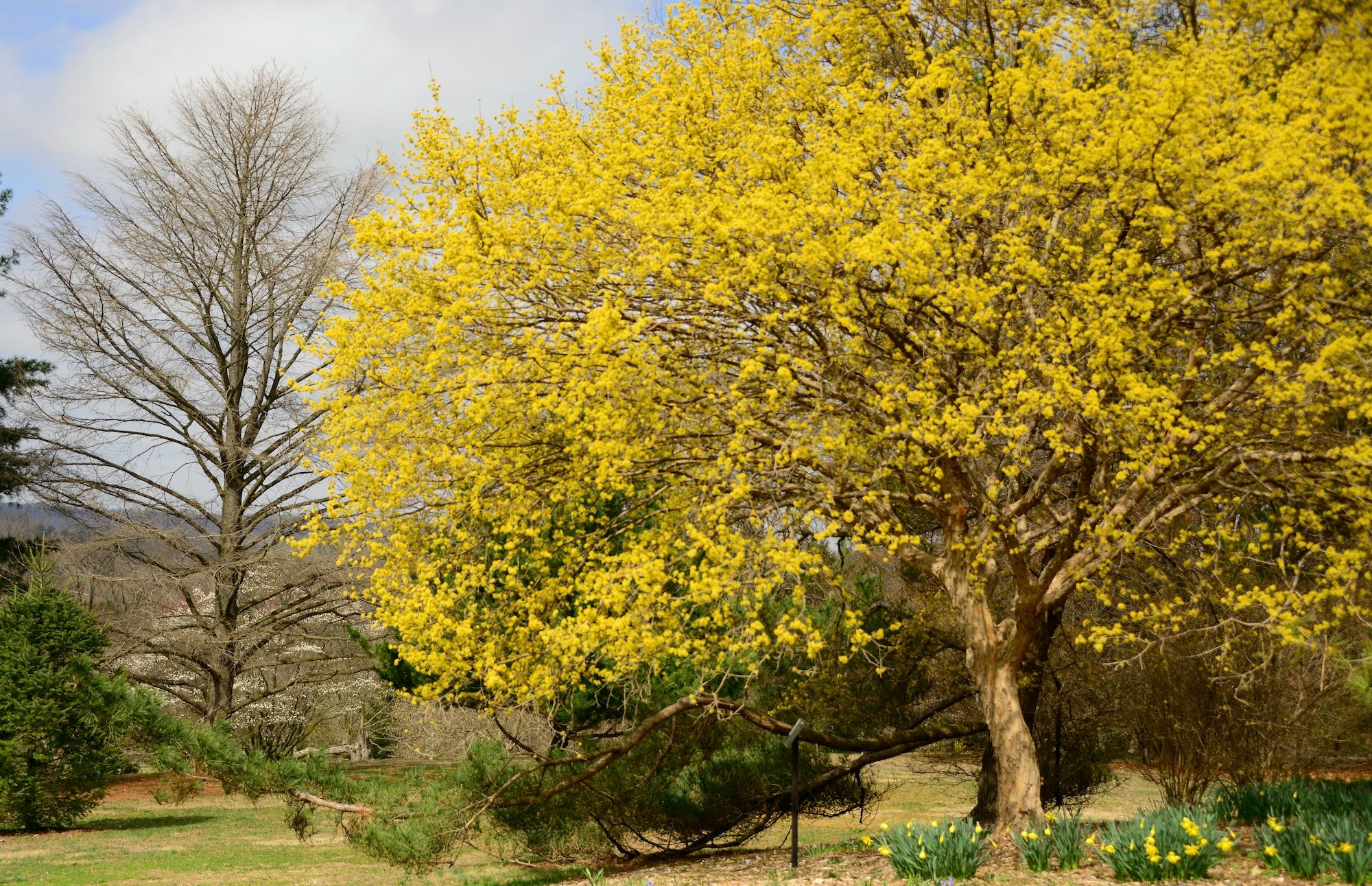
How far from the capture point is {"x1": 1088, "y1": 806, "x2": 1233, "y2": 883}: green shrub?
612 cm

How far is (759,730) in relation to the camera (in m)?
10.5

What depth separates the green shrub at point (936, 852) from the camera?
6387mm

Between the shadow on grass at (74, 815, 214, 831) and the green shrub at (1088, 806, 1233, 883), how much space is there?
14.9 m

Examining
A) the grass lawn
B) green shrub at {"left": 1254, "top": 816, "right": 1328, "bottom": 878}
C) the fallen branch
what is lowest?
the grass lawn

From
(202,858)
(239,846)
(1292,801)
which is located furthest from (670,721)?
(239,846)

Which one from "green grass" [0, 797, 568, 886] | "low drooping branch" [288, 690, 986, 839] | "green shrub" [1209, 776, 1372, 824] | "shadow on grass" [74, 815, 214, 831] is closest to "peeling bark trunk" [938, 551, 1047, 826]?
"green shrub" [1209, 776, 1372, 824]

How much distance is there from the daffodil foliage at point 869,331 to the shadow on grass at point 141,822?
36.8 feet

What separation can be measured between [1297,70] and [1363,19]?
861mm

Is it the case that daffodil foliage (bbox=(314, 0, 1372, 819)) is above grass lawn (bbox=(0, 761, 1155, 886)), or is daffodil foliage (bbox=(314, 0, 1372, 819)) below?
above

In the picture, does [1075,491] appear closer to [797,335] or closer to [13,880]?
[797,335]

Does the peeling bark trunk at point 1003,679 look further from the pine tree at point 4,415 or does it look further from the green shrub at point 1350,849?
the pine tree at point 4,415

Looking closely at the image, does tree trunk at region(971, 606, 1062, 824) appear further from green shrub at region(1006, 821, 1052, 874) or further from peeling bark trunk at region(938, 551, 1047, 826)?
green shrub at region(1006, 821, 1052, 874)

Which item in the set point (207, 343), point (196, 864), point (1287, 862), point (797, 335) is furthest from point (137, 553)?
point (1287, 862)

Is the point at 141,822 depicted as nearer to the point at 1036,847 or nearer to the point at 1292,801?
the point at 1036,847
